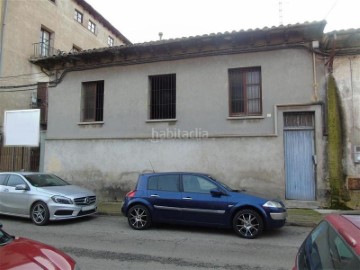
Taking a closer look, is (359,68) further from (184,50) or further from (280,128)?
(184,50)

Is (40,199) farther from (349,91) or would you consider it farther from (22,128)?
(349,91)

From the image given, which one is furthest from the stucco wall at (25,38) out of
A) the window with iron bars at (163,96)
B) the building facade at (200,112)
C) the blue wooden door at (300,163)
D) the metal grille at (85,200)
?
the blue wooden door at (300,163)

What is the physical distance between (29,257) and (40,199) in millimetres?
6953

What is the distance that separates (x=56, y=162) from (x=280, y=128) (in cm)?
972

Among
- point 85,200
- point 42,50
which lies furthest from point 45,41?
point 85,200

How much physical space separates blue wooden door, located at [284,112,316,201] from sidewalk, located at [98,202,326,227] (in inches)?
30.0

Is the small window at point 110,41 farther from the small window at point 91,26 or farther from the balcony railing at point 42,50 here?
the balcony railing at point 42,50

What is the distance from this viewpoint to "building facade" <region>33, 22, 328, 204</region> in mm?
11828

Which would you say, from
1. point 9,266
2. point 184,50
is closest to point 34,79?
point 184,50

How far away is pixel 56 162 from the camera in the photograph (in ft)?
49.5

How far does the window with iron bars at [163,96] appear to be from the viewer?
45.1ft

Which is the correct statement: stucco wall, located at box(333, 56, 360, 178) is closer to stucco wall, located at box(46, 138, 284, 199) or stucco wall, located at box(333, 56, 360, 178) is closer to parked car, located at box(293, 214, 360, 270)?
stucco wall, located at box(46, 138, 284, 199)

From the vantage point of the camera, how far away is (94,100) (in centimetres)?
1511

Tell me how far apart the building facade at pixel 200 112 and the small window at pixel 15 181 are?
413 centimetres
